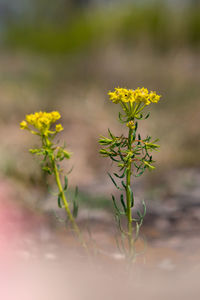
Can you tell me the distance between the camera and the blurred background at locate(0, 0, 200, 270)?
217cm

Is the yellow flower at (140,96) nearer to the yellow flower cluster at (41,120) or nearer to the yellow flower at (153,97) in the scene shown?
the yellow flower at (153,97)

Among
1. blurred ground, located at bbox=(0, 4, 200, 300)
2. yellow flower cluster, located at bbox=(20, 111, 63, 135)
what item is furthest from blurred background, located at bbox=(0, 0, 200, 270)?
yellow flower cluster, located at bbox=(20, 111, 63, 135)

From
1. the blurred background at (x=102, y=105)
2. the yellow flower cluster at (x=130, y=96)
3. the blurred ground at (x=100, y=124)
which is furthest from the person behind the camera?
the blurred background at (x=102, y=105)

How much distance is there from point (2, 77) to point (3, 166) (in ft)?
17.7

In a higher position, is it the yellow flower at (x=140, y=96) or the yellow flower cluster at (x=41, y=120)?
the yellow flower at (x=140, y=96)

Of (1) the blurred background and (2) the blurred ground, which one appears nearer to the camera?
(2) the blurred ground

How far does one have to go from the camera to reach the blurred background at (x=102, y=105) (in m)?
2.17

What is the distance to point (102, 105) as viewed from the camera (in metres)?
5.79

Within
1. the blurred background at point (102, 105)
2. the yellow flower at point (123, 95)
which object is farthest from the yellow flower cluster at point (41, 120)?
the blurred background at point (102, 105)

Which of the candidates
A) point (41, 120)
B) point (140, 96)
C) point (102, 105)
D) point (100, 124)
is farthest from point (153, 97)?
point (102, 105)

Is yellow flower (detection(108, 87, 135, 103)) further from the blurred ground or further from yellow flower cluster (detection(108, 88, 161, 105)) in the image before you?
the blurred ground

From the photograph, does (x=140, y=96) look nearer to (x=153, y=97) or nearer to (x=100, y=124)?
(x=153, y=97)

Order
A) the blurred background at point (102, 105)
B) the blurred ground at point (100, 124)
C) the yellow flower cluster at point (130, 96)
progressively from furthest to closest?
the blurred background at point (102, 105) < the blurred ground at point (100, 124) < the yellow flower cluster at point (130, 96)

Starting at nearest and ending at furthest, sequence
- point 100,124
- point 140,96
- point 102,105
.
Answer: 1. point 140,96
2. point 100,124
3. point 102,105
